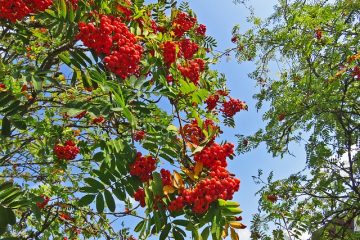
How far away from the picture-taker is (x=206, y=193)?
240 centimetres

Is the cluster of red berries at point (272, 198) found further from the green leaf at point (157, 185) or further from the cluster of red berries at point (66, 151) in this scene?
the green leaf at point (157, 185)

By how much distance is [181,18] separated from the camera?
4.12m

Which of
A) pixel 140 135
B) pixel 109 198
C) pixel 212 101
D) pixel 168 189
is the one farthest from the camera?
pixel 212 101

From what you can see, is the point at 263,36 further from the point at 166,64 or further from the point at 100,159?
the point at 100,159

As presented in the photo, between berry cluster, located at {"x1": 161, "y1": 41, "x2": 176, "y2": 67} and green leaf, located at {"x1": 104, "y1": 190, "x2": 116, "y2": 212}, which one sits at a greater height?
berry cluster, located at {"x1": 161, "y1": 41, "x2": 176, "y2": 67}

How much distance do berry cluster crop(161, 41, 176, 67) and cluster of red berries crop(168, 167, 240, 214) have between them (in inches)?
43.7

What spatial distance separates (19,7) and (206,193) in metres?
1.78

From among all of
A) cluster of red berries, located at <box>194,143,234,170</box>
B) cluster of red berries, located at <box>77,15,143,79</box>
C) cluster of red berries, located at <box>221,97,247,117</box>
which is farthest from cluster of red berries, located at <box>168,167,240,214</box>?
cluster of red berries, located at <box>221,97,247,117</box>

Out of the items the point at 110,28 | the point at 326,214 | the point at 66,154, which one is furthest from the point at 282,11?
the point at 110,28

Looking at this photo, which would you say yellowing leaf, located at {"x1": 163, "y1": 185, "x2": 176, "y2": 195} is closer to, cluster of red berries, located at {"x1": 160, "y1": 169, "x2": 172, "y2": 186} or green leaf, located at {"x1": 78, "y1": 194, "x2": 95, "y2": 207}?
cluster of red berries, located at {"x1": 160, "y1": 169, "x2": 172, "y2": 186}

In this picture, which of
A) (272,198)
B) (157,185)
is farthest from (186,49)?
(272,198)

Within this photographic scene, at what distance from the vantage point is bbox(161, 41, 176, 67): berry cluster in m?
3.19

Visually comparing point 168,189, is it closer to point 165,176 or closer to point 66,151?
point 165,176

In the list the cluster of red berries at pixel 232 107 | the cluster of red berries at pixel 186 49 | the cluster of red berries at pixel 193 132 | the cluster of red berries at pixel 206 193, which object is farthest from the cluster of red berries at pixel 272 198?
the cluster of red berries at pixel 206 193
